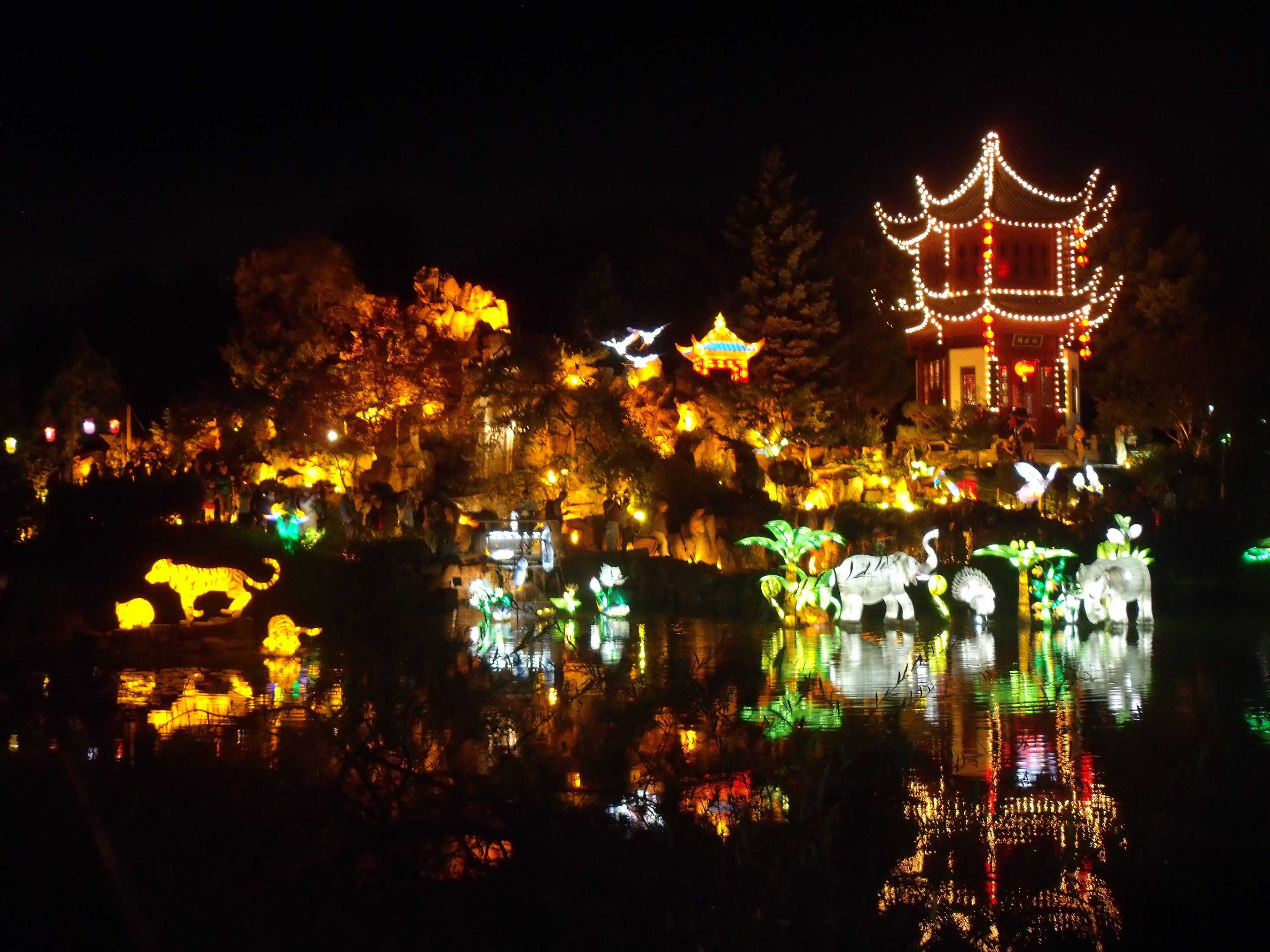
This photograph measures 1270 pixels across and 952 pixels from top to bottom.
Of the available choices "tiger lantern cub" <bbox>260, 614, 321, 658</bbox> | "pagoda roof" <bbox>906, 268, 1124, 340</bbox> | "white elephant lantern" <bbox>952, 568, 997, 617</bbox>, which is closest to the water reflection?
"tiger lantern cub" <bbox>260, 614, 321, 658</bbox>

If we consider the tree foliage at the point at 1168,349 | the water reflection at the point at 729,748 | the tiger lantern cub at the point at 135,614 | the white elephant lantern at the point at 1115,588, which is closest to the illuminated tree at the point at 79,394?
the tiger lantern cub at the point at 135,614

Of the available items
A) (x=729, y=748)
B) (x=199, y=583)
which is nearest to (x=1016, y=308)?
(x=199, y=583)

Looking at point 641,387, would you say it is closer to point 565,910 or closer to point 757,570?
point 757,570

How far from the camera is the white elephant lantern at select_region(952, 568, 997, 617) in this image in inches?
731

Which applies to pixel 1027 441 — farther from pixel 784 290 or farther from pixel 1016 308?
pixel 784 290

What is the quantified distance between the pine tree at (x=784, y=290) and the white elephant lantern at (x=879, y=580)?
11.4m

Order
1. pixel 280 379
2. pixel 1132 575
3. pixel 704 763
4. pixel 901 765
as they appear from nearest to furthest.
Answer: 1. pixel 901 765
2. pixel 704 763
3. pixel 1132 575
4. pixel 280 379

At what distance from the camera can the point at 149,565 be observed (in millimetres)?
15867

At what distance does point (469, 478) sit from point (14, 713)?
1804 centimetres

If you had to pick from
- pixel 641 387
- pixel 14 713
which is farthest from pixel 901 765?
pixel 641 387

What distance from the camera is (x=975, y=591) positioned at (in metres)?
18.6

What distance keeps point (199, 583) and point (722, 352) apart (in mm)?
16995

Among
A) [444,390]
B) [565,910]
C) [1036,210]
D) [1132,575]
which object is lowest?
[565,910]

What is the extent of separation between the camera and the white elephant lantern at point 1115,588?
18.0 meters
